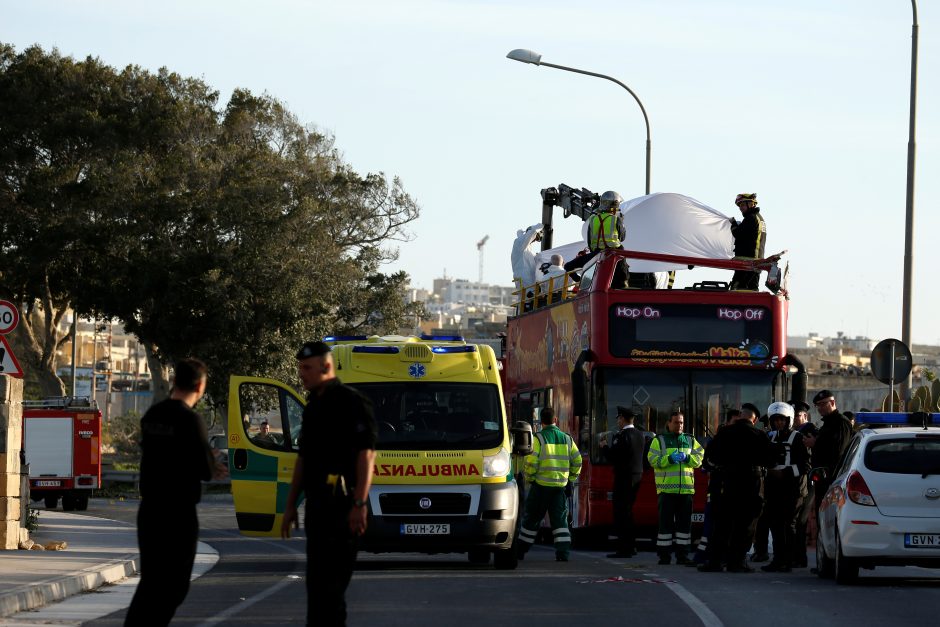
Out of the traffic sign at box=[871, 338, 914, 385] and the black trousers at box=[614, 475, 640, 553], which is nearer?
the black trousers at box=[614, 475, 640, 553]

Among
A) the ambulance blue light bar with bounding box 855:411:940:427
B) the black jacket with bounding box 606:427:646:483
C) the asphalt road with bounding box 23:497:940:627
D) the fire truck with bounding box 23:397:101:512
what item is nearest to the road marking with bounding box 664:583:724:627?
the asphalt road with bounding box 23:497:940:627

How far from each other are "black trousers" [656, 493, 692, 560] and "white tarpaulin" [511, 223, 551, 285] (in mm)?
9643

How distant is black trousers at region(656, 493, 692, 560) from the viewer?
64.0ft

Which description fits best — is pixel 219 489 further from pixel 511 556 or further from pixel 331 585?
pixel 331 585

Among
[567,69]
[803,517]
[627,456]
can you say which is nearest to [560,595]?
[803,517]

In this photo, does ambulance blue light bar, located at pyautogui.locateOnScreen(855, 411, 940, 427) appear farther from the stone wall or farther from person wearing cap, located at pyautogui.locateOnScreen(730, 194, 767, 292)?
the stone wall

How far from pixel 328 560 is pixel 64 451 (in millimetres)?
28075

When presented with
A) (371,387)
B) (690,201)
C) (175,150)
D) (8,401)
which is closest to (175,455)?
(371,387)

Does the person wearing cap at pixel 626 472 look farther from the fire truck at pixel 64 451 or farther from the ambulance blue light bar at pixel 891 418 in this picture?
the fire truck at pixel 64 451

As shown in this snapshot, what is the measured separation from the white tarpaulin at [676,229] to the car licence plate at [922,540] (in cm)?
890

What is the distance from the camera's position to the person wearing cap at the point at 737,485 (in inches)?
718

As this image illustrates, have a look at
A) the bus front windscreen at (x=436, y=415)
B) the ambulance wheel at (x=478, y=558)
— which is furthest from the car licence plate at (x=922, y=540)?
the ambulance wheel at (x=478, y=558)

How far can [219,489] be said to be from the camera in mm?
49594

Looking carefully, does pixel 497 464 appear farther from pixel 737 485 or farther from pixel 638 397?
pixel 638 397
